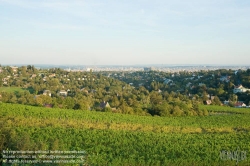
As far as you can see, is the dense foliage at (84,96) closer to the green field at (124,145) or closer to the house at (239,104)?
the house at (239,104)

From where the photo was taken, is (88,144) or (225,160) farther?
(88,144)

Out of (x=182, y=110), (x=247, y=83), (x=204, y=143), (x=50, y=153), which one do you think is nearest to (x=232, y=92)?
(x=247, y=83)

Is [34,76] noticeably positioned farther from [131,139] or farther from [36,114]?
[131,139]

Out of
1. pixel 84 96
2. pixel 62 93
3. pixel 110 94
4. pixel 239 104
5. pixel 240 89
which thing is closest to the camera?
pixel 84 96

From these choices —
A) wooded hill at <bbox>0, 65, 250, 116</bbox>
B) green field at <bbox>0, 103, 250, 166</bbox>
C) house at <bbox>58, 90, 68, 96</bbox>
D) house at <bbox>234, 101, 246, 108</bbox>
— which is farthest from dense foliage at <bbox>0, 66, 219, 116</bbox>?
green field at <bbox>0, 103, 250, 166</bbox>

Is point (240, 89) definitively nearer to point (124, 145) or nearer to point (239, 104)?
point (239, 104)

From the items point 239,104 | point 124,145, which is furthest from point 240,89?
point 124,145

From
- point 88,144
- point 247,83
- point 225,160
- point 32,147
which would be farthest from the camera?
point 247,83

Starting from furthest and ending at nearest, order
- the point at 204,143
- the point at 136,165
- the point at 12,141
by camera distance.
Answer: the point at 204,143
the point at 136,165
the point at 12,141

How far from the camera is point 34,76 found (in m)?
64.6

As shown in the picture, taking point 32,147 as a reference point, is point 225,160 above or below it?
below

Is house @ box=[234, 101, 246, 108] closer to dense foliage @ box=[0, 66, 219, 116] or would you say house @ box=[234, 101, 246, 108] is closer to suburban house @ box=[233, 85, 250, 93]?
suburban house @ box=[233, 85, 250, 93]

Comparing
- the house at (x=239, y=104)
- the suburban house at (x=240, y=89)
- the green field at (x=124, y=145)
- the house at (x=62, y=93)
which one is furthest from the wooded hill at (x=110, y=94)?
the green field at (x=124, y=145)

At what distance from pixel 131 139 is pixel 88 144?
3.33 m
